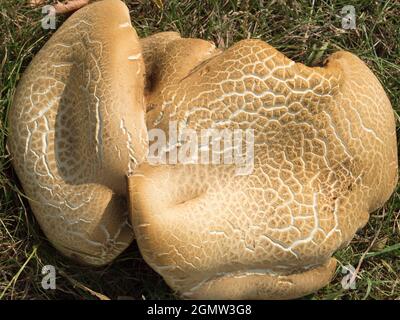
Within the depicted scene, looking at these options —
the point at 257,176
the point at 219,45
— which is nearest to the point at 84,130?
the point at 257,176

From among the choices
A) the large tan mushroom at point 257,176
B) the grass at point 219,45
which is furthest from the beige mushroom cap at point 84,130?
the grass at point 219,45

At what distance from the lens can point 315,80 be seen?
10.9 feet

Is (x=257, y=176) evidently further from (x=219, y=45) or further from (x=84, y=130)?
(x=219, y=45)

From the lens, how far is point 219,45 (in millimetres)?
4426

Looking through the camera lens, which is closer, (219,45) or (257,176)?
(257,176)

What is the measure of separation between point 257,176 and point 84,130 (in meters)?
1.12

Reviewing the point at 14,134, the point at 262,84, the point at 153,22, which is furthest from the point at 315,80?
the point at 14,134

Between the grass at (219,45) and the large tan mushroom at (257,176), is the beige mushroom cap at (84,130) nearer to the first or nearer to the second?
the large tan mushroom at (257,176)

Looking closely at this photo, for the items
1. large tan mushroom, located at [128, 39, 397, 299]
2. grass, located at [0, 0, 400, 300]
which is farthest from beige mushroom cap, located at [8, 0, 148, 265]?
grass, located at [0, 0, 400, 300]

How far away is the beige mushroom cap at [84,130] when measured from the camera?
10.8ft

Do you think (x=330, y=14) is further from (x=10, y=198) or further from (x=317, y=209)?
(x=10, y=198)

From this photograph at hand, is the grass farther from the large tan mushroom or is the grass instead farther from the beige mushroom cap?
the large tan mushroom

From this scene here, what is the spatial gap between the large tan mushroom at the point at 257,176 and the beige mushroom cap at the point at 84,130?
0.66 feet

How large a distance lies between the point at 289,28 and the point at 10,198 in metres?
2.58
